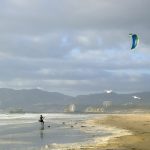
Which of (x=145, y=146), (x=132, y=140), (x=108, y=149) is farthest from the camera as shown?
(x=132, y=140)

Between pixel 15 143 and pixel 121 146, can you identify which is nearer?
pixel 121 146

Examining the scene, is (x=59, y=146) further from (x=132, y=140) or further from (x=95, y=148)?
(x=132, y=140)

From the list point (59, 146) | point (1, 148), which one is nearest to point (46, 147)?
point (59, 146)

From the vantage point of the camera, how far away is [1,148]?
42812 millimetres

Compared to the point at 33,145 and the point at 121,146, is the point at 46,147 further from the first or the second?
the point at 121,146

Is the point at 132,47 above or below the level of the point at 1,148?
above

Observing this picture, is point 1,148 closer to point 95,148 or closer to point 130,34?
point 95,148

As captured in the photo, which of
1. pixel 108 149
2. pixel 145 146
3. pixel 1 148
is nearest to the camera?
pixel 108 149

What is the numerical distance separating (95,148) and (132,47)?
1064 centimetres

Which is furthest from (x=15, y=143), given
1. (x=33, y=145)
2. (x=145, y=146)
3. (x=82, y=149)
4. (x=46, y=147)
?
(x=145, y=146)

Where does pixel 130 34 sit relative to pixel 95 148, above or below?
above

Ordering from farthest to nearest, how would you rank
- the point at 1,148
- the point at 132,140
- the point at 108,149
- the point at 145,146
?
the point at 132,140 < the point at 1,148 < the point at 145,146 < the point at 108,149

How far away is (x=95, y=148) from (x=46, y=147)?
5313mm

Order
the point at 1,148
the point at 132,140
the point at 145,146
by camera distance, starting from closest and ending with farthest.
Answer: the point at 145,146, the point at 1,148, the point at 132,140
